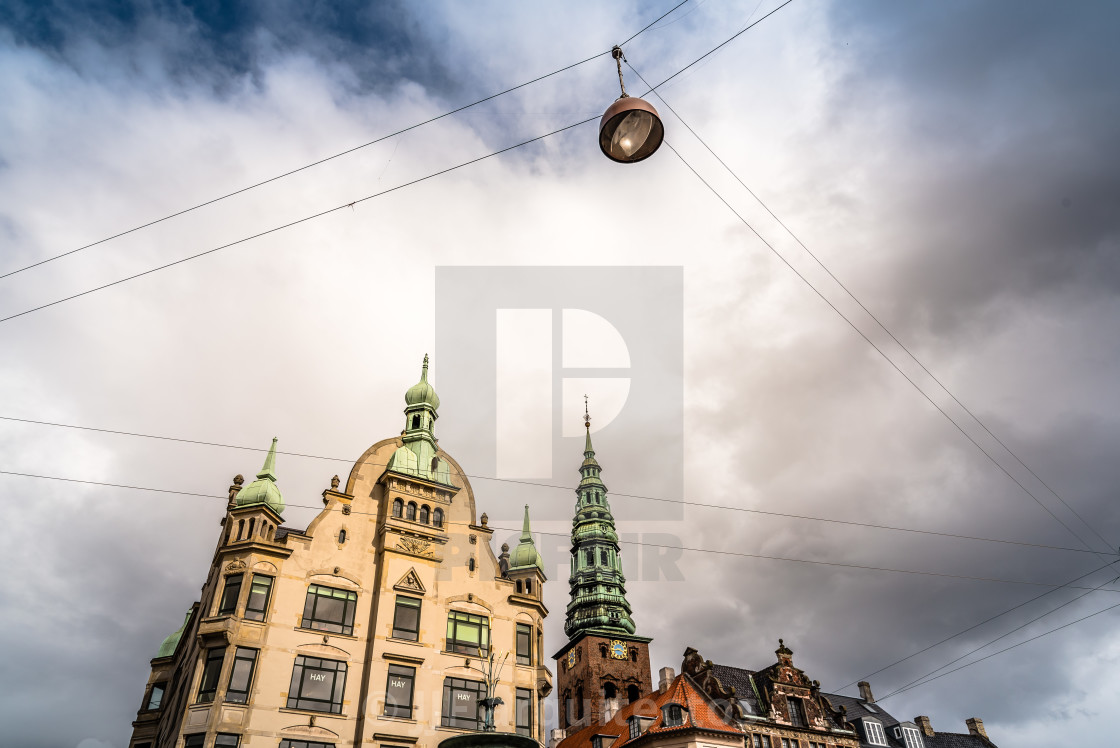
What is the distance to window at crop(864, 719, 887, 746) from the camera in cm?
5441

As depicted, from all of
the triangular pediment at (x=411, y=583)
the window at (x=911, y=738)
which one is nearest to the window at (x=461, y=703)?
the triangular pediment at (x=411, y=583)

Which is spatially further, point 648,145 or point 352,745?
point 352,745

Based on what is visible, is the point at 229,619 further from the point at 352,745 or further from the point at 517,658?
the point at 517,658

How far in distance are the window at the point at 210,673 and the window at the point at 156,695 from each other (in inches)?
519

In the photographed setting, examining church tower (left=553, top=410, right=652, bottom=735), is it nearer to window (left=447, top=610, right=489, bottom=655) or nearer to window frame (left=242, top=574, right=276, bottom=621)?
window (left=447, top=610, right=489, bottom=655)

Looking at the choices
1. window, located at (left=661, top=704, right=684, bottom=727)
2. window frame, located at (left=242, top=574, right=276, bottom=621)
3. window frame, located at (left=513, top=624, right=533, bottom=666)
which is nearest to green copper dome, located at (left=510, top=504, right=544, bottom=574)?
window frame, located at (left=513, top=624, right=533, bottom=666)

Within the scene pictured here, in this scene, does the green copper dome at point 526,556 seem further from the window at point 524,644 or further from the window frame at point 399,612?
the window frame at point 399,612

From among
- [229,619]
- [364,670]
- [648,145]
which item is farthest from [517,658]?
[648,145]

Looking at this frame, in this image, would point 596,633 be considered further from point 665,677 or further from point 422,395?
point 422,395

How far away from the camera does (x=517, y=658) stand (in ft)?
112

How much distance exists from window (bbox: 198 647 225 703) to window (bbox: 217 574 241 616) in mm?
1458

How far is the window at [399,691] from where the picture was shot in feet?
98.5

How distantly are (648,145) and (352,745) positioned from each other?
2673 cm

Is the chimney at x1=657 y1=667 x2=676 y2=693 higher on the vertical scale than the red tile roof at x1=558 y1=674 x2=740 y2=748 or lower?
higher
